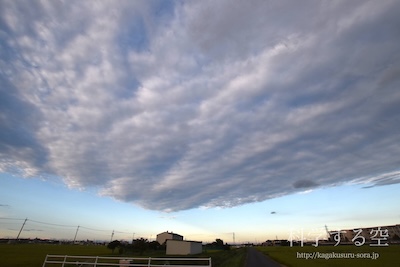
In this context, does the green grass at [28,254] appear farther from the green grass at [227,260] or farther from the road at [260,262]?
the road at [260,262]

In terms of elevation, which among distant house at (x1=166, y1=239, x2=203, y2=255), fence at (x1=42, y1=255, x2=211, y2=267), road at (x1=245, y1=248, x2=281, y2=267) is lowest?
fence at (x1=42, y1=255, x2=211, y2=267)

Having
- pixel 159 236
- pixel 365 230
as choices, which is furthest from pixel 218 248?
pixel 365 230

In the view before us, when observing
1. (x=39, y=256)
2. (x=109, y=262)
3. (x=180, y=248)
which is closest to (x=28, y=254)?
(x=39, y=256)

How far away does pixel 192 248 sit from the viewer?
8256 centimetres

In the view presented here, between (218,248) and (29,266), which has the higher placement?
(218,248)

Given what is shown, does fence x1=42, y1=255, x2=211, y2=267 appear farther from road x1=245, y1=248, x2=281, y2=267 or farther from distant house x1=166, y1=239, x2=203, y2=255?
distant house x1=166, y1=239, x2=203, y2=255

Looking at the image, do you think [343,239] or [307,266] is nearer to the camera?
[307,266]

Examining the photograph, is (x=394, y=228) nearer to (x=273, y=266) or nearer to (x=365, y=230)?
(x=365, y=230)

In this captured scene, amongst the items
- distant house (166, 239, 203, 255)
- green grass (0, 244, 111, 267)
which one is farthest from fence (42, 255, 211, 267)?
distant house (166, 239, 203, 255)

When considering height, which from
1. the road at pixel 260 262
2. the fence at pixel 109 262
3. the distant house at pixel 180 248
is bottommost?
the fence at pixel 109 262

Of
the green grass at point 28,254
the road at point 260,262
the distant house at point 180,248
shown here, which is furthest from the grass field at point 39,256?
the distant house at point 180,248

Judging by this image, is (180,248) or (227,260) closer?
(227,260)

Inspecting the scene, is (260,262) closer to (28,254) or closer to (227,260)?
(227,260)

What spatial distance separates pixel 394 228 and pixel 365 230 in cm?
6404
